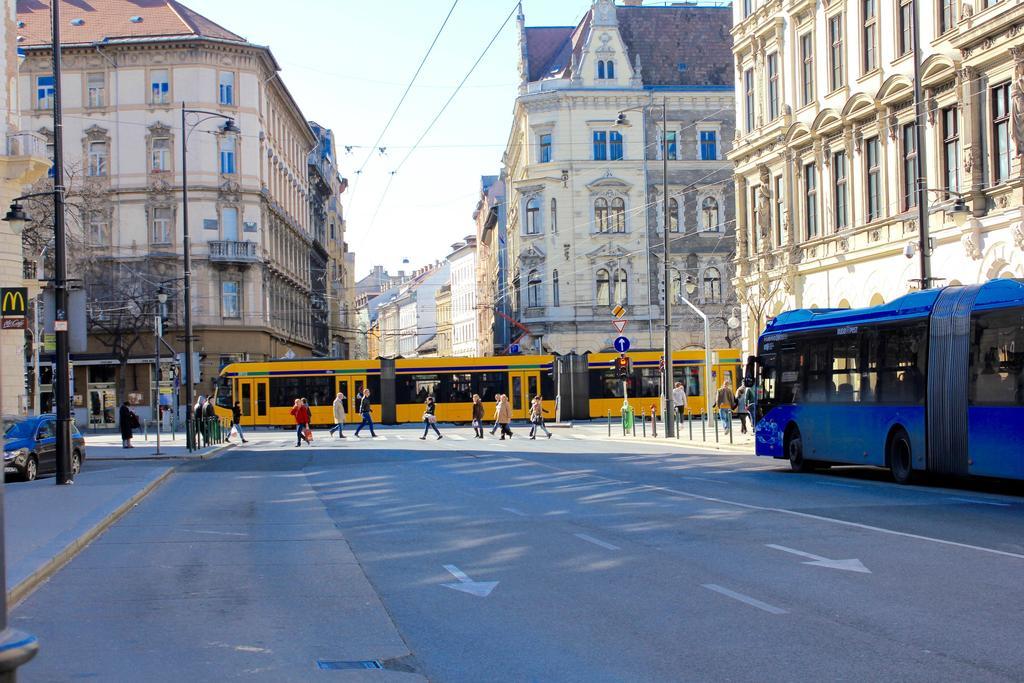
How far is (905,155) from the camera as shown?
3531cm

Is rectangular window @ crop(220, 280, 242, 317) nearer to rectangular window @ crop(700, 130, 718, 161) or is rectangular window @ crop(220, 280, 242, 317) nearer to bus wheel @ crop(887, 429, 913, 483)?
rectangular window @ crop(700, 130, 718, 161)

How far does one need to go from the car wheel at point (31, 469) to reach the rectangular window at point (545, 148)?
4970cm

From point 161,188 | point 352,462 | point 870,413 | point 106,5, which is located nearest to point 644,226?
point 161,188

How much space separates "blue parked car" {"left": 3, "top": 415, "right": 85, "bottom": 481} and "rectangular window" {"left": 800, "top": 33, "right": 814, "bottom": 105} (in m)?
26.0

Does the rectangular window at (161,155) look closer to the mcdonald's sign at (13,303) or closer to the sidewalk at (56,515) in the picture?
the sidewalk at (56,515)

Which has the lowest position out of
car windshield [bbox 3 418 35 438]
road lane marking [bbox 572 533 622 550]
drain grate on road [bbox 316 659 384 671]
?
road lane marking [bbox 572 533 622 550]

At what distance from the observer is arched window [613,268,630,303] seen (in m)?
72.6

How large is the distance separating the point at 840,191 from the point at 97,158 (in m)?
42.8

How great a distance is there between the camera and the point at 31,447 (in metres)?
26.2

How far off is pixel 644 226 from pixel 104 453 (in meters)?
41.8

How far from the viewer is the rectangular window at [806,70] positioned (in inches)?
1624

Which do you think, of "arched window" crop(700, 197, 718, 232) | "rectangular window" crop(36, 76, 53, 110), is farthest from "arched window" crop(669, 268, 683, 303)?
"rectangular window" crop(36, 76, 53, 110)

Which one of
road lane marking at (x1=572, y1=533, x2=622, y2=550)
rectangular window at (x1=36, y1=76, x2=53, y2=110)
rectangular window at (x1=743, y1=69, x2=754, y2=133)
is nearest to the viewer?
road lane marking at (x1=572, y1=533, x2=622, y2=550)

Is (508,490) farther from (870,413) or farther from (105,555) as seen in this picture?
(105,555)
